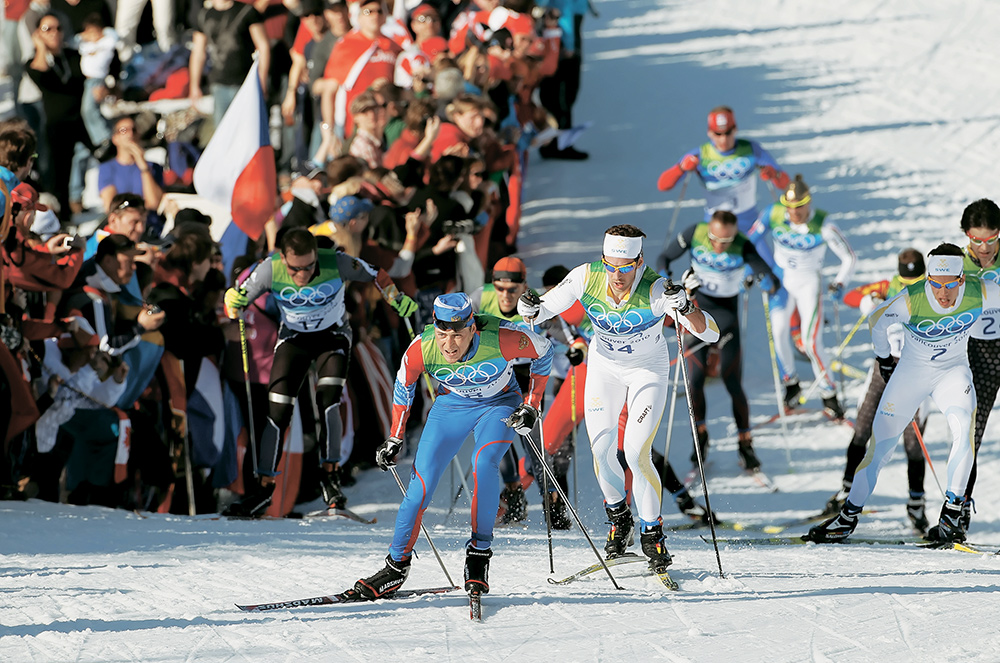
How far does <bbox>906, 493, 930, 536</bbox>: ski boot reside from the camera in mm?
8742

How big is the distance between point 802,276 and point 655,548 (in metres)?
4.59

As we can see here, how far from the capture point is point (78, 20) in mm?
13453

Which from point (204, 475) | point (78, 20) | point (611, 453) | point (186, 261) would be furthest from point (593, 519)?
point (78, 20)

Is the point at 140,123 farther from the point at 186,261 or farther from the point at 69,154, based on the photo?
the point at 186,261

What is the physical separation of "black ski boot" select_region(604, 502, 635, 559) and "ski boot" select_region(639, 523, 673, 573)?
14.2 inches

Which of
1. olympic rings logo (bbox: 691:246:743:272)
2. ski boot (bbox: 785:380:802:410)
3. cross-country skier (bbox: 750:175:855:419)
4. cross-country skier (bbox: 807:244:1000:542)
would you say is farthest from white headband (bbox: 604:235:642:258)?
ski boot (bbox: 785:380:802:410)

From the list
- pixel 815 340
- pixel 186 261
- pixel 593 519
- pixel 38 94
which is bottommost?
pixel 593 519

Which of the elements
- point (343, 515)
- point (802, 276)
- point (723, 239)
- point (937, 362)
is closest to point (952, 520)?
point (937, 362)

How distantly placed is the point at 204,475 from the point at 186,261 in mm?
1408

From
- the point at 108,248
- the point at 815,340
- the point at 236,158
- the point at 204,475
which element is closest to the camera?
the point at 108,248

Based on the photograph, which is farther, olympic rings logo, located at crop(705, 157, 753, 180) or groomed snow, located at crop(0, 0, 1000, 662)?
olympic rings logo, located at crop(705, 157, 753, 180)

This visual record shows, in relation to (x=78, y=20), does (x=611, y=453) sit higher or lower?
lower

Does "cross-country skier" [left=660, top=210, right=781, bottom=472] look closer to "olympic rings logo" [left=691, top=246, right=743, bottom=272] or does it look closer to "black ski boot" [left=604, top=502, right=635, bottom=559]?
"olympic rings logo" [left=691, top=246, right=743, bottom=272]

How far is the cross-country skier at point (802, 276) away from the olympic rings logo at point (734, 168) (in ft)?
2.40
